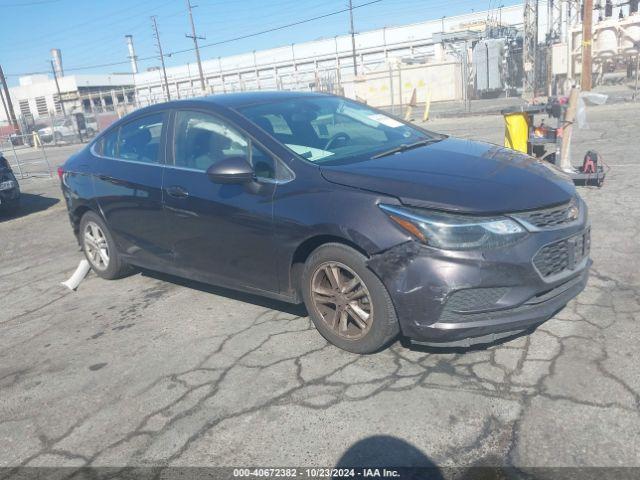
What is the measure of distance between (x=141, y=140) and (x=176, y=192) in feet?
2.98

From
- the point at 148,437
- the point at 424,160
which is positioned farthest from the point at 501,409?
the point at 148,437

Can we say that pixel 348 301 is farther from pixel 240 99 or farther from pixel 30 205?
pixel 30 205

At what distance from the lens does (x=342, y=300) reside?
128 inches

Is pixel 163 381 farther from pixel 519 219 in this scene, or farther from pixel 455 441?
pixel 519 219

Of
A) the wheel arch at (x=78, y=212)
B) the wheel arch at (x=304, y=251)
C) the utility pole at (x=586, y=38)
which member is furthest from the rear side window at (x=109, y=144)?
the utility pole at (x=586, y=38)

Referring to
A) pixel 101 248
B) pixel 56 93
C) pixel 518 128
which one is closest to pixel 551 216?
pixel 101 248

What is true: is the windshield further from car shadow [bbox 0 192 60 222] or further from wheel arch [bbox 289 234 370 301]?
car shadow [bbox 0 192 60 222]

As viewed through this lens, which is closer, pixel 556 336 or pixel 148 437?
pixel 148 437

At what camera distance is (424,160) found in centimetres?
345

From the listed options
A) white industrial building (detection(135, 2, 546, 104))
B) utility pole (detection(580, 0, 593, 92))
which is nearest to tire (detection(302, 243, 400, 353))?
utility pole (detection(580, 0, 593, 92))

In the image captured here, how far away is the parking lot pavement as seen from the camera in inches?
98.7

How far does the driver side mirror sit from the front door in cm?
10

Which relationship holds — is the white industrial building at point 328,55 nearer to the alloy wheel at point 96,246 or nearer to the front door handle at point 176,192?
the alloy wheel at point 96,246

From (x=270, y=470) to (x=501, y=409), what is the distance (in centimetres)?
120
